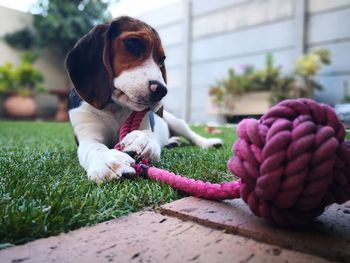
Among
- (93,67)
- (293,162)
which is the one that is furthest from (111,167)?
(293,162)

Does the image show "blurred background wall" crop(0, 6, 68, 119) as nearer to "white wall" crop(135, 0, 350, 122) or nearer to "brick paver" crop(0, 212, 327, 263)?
"white wall" crop(135, 0, 350, 122)

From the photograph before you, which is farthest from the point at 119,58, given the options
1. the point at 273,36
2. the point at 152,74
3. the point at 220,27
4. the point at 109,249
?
the point at 220,27

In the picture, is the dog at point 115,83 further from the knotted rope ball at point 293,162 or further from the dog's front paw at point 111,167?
the knotted rope ball at point 293,162

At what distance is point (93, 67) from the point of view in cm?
127

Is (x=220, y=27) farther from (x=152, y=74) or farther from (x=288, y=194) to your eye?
(x=288, y=194)

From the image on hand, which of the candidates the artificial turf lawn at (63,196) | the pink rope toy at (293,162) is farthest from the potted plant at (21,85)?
the pink rope toy at (293,162)

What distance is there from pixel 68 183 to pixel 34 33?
6.73m

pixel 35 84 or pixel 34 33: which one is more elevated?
pixel 34 33

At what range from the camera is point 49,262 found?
0.50 meters

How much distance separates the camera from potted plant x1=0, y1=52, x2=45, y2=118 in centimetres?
675

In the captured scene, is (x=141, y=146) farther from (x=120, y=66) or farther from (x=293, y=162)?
(x=293, y=162)

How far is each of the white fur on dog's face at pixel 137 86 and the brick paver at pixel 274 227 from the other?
0.50m

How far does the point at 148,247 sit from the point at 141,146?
1.95 ft

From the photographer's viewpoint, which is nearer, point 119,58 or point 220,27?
point 119,58
